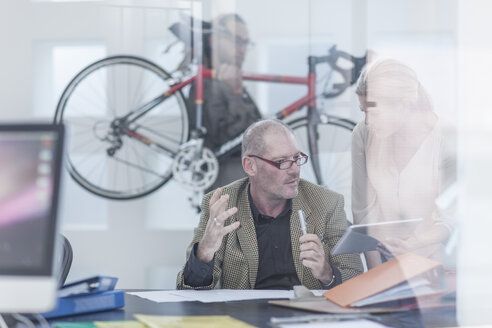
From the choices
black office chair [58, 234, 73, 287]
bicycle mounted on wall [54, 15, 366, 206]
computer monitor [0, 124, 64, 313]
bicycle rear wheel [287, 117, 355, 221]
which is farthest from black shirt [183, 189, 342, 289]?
bicycle mounted on wall [54, 15, 366, 206]

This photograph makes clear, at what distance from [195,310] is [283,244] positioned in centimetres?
78

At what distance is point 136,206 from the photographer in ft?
13.0

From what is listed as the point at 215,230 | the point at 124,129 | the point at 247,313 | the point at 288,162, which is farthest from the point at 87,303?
the point at 124,129

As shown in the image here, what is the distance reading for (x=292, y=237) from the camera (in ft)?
8.00

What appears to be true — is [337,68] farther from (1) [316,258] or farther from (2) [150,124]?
(1) [316,258]

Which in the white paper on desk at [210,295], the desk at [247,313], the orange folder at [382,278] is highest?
the orange folder at [382,278]

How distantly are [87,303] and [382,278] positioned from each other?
0.71 meters

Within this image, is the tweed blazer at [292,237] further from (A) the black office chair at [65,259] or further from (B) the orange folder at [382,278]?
(B) the orange folder at [382,278]

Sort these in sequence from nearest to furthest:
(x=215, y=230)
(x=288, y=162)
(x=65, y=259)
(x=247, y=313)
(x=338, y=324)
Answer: (x=338, y=324) → (x=247, y=313) → (x=215, y=230) → (x=65, y=259) → (x=288, y=162)

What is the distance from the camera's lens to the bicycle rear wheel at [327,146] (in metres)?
3.77

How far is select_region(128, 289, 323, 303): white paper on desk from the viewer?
191 centimetres

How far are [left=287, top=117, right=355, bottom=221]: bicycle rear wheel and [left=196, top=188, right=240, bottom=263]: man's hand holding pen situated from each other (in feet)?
5.30

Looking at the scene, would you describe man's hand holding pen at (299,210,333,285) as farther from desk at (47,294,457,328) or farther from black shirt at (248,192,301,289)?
desk at (47,294,457,328)

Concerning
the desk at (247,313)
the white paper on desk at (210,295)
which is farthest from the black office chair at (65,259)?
the desk at (247,313)
